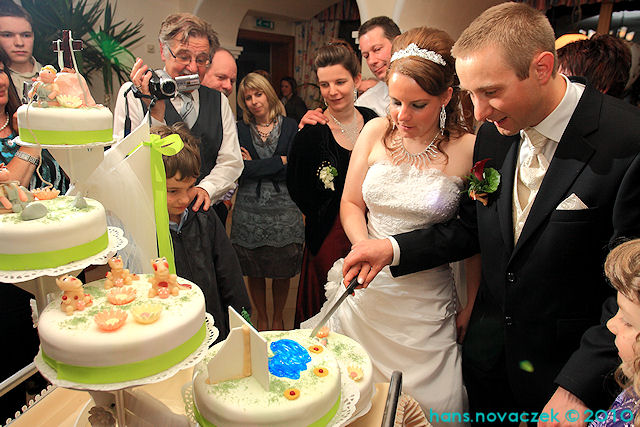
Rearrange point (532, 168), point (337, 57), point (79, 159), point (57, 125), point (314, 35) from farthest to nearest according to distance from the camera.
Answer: point (314, 35) → point (337, 57) → point (532, 168) → point (79, 159) → point (57, 125)

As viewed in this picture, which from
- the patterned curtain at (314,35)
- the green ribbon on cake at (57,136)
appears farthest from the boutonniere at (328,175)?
the patterned curtain at (314,35)

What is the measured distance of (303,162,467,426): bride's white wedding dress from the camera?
181 centimetres

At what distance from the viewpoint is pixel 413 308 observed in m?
1.90

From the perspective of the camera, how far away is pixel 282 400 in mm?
977

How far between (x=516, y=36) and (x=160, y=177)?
1.07m

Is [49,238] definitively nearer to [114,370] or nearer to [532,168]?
[114,370]

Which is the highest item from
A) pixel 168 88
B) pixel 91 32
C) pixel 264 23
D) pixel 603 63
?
pixel 264 23

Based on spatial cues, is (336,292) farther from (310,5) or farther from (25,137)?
(310,5)

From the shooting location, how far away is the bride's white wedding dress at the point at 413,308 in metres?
1.81

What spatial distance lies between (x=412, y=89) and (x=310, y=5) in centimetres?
866

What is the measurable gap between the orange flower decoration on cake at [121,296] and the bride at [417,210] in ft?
3.49

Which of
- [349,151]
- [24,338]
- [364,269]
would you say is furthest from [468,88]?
[24,338]

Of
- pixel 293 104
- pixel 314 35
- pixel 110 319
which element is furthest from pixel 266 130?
pixel 314 35

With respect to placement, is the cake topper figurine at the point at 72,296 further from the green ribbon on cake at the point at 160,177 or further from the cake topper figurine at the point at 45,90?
the cake topper figurine at the point at 45,90
